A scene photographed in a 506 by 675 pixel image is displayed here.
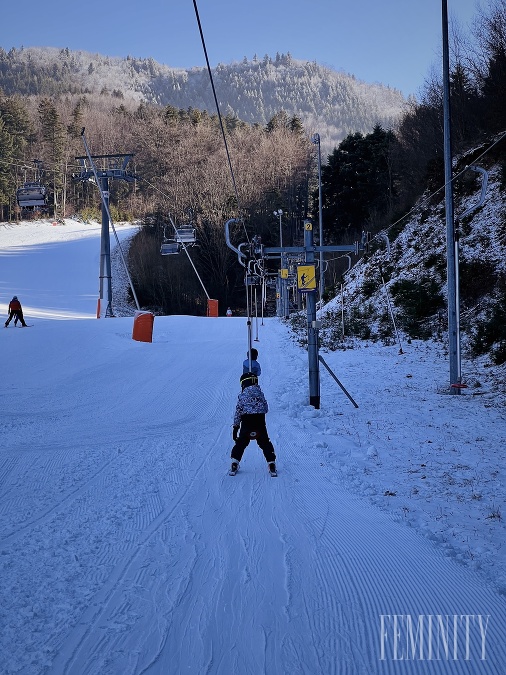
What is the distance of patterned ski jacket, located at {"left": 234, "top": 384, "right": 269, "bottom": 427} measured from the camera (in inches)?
291

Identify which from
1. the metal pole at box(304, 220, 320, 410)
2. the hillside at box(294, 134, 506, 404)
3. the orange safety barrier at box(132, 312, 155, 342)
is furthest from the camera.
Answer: the orange safety barrier at box(132, 312, 155, 342)

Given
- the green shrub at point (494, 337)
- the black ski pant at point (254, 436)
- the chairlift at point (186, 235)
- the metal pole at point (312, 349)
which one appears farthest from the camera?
the chairlift at point (186, 235)

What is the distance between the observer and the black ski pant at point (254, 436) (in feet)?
24.1

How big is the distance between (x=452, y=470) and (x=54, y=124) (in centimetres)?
8873

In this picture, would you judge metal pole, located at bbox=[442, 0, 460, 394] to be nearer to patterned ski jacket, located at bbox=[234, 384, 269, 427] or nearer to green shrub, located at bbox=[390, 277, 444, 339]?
patterned ski jacket, located at bbox=[234, 384, 269, 427]

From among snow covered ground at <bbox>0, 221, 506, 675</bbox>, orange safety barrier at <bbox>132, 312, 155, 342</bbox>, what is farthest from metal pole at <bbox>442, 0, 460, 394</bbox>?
orange safety barrier at <bbox>132, 312, 155, 342</bbox>

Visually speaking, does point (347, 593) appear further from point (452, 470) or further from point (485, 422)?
point (485, 422)

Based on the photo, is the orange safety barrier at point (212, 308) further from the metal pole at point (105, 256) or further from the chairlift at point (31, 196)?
the chairlift at point (31, 196)

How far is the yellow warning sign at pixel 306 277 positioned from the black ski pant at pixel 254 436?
4.65 m

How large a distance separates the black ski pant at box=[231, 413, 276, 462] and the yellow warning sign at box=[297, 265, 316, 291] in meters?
4.65

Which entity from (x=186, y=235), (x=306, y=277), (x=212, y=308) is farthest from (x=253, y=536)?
(x=212, y=308)

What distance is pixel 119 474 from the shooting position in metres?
7.45

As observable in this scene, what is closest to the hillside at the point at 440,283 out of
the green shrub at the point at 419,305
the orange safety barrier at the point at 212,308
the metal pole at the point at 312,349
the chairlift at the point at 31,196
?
the green shrub at the point at 419,305

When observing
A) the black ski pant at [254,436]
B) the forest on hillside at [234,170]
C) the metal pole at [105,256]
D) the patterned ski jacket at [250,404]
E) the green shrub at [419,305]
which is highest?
the forest on hillside at [234,170]
